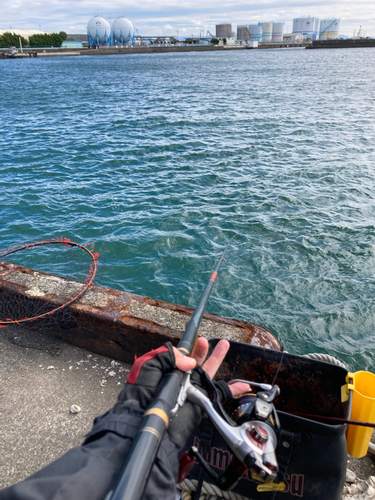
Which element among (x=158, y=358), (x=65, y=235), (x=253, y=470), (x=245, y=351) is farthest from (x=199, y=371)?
(x=65, y=235)

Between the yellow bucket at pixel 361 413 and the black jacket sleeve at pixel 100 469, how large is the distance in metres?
1.27

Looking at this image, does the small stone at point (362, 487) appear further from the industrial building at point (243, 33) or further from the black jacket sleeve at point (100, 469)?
the industrial building at point (243, 33)

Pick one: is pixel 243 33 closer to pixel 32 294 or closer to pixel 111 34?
pixel 111 34

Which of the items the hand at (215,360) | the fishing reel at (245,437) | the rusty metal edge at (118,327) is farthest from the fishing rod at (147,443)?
the rusty metal edge at (118,327)

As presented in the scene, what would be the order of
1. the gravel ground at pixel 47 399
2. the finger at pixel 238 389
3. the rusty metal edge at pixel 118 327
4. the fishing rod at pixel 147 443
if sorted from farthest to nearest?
the rusty metal edge at pixel 118 327, the gravel ground at pixel 47 399, the finger at pixel 238 389, the fishing rod at pixel 147 443

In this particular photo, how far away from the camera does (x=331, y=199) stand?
948 centimetres

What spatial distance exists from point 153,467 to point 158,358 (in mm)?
459

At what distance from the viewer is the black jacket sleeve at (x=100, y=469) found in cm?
118

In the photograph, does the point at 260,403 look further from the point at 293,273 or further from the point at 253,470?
the point at 293,273

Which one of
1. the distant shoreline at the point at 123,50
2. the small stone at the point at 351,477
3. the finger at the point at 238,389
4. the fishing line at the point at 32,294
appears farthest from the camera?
the distant shoreline at the point at 123,50

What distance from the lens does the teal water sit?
19.8 ft

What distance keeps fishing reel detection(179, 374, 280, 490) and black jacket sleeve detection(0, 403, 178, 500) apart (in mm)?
241

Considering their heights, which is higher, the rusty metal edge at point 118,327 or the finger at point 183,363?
the finger at point 183,363

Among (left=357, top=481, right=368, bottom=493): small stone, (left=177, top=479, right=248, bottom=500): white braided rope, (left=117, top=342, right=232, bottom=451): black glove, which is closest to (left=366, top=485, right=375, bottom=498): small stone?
(left=357, top=481, right=368, bottom=493): small stone
